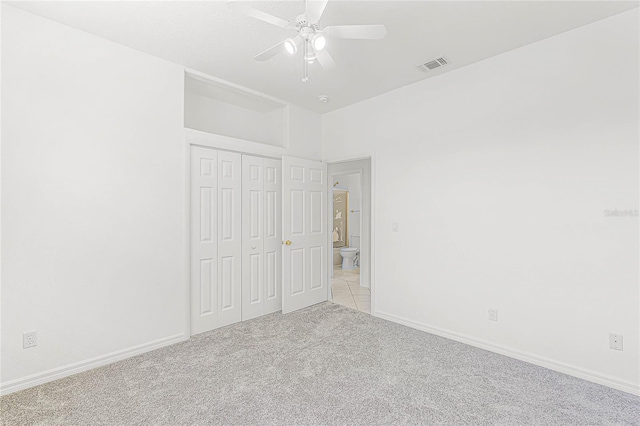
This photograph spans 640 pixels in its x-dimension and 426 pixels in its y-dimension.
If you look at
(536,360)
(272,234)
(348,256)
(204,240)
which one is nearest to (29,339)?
(204,240)

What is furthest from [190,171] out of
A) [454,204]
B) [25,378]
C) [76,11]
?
[454,204]

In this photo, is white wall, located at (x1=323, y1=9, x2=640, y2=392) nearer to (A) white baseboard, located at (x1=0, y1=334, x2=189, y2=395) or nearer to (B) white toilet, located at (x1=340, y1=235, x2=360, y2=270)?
(A) white baseboard, located at (x1=0, y1=334, x2=189, y2=395)

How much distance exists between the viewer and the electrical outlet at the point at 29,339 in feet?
7.16

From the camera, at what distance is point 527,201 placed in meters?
2.59

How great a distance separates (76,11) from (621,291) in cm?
457

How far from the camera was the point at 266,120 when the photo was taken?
A: 4.26 m

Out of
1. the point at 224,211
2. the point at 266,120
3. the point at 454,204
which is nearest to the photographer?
the point at 454,204

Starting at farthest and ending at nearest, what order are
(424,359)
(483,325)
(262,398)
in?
(483,325) < (424,359) < (262,398)

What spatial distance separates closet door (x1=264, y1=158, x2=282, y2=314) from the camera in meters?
3.86

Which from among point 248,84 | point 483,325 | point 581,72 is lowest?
point 483,325

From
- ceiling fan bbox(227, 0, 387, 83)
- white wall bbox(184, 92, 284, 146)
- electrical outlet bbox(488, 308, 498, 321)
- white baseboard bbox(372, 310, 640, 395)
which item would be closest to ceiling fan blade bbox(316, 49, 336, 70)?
ceiling fan bbox(227, 0, 387, 83)

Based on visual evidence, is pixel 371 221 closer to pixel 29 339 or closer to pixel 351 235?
pixel 29 339

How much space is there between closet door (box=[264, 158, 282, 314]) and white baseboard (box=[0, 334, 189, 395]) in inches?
48.2

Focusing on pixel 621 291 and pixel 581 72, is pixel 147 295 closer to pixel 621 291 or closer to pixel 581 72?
pixel 621 291
